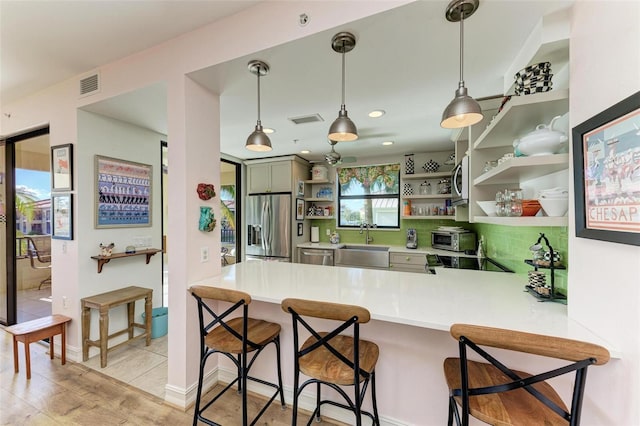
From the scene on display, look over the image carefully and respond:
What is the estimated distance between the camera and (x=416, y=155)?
4430 mm

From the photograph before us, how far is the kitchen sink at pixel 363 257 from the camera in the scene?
416 centimetres

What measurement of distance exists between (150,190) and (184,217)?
5.12 ft

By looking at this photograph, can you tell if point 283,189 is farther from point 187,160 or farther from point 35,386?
point 35,386

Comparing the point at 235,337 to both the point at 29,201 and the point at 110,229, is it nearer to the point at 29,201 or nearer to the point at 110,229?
the point at 110,229

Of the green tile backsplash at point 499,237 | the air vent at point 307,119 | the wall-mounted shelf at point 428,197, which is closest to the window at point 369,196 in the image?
the green tile backsplash at point 499,237

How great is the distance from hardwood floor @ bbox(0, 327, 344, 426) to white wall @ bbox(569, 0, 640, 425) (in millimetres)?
1618

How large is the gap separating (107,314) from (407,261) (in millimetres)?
→ 3689

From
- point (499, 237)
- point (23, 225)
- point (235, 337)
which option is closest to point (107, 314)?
point (235, 337)

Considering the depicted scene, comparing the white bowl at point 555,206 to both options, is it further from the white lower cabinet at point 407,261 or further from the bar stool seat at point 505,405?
the white lower cabinet at point 407,261

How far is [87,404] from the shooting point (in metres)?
1.85

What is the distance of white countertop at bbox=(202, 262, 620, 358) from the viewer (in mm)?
1188

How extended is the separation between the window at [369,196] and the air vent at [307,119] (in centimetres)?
211

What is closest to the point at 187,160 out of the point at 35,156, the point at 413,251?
the point at 35,156

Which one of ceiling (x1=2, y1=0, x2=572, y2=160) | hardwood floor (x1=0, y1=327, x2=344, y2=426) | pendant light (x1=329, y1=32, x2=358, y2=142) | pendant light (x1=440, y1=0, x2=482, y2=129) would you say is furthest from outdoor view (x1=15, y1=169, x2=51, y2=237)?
pendant light (x1=440, y1=0, x2=482, y2=129)
